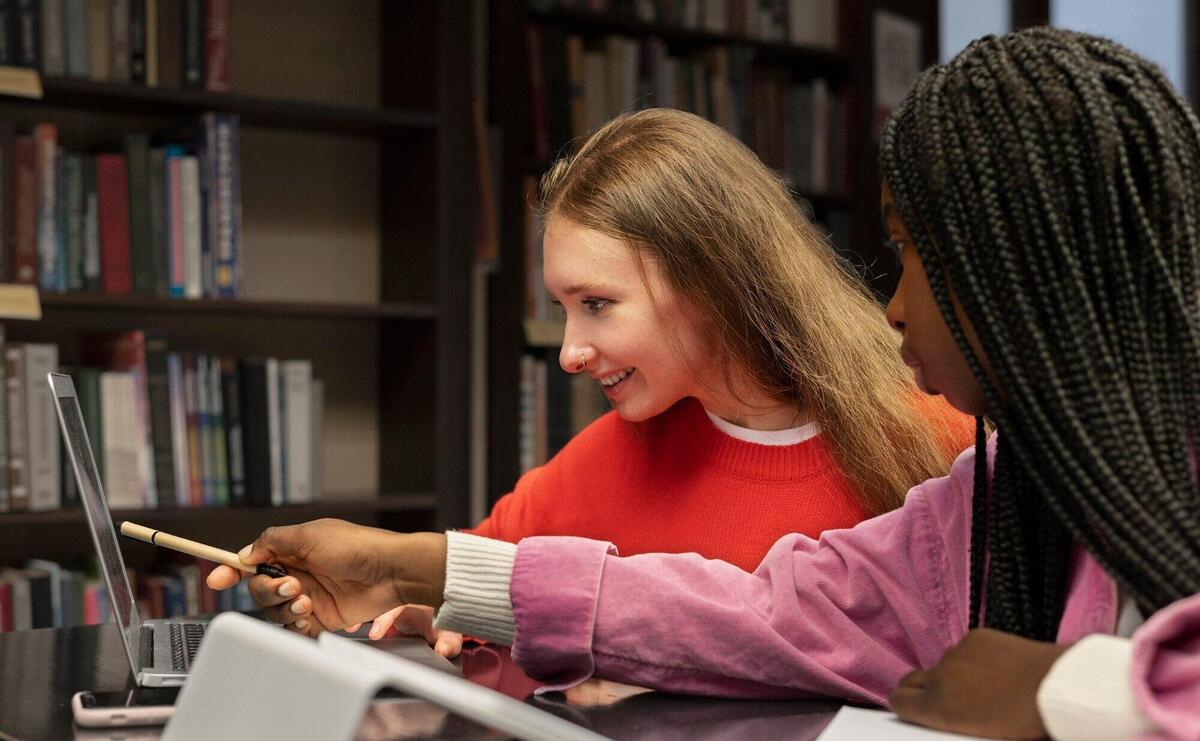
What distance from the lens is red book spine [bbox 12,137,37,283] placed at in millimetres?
2219

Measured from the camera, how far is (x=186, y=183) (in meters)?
2.38

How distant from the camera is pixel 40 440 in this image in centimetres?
224

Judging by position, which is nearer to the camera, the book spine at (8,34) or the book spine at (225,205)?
the book spine at (8,34)

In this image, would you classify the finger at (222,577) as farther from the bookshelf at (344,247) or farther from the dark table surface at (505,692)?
the bookshelf at (344,247)

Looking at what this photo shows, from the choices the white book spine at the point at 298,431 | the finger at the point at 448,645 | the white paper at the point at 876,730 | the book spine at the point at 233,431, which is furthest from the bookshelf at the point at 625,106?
the white paper at the point at 876,730

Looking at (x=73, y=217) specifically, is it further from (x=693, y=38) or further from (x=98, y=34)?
(x=693, y=38)

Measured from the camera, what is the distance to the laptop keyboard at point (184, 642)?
103 cm

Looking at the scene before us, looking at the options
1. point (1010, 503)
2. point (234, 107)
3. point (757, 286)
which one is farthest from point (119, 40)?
point (1010, 503)

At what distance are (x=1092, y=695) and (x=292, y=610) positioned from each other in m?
0.65

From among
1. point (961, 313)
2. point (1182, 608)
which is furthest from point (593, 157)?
point (1182, 608)

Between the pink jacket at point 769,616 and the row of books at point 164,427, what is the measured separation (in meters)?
1.53

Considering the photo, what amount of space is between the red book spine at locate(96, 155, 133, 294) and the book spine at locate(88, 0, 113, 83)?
15 cm

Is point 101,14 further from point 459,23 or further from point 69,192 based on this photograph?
point 459,23

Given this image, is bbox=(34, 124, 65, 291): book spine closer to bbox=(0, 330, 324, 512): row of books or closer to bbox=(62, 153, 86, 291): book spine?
bbox=(62, 153, 86, 291): book spine
